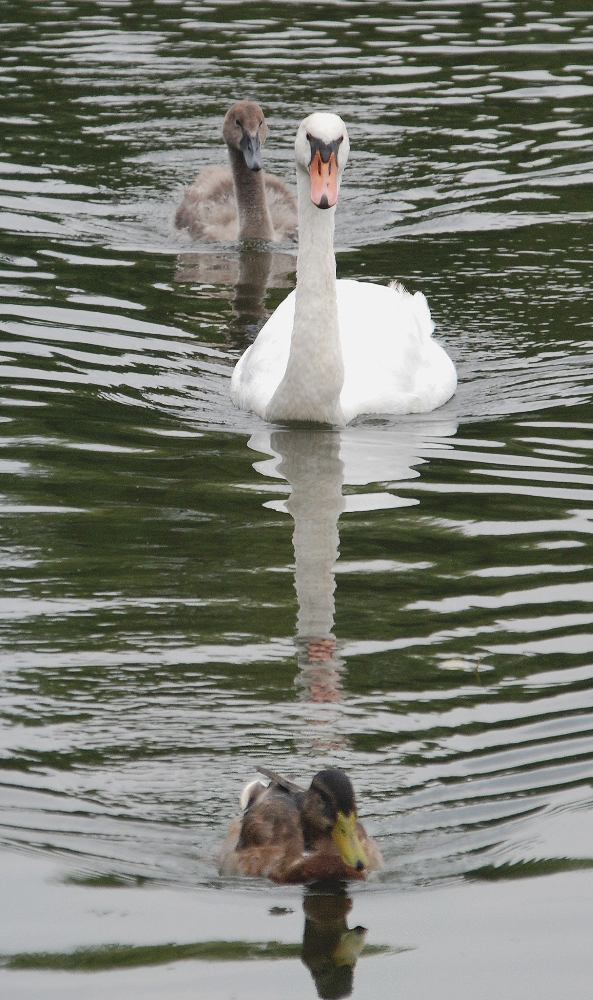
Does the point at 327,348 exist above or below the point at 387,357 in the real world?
above

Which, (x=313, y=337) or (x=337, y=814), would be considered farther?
(x=313, y=337)

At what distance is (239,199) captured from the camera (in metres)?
16.7

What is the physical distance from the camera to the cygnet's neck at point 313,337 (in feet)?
35.8

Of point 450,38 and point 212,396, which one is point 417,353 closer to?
point 212,396

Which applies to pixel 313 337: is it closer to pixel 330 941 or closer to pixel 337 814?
pixel 337 814

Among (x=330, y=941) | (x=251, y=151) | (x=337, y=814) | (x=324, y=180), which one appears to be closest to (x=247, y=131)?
(x=251, y=151)

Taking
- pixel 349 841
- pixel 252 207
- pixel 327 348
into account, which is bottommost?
pixel 349 841

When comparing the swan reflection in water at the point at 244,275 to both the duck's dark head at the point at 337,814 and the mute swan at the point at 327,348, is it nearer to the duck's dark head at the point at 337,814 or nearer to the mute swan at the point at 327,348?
the mute swan at the point at 327,348

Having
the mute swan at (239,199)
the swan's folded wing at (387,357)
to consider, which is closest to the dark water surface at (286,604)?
the swan's folded wing at (387,357)

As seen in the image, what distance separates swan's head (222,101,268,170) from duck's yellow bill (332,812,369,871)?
433 inches

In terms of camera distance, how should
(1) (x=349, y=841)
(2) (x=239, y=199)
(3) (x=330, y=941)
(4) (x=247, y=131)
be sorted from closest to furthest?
(3) (x=330, y=941) < (1) (x=349, y=841) < (4) (x=247, y=131) < (2) (x=239, y=199)

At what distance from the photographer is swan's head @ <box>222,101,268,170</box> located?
16375 millimetres

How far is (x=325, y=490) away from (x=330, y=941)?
4326 millimetres

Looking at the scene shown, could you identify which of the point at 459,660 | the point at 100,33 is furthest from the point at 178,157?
the point at 459,660
